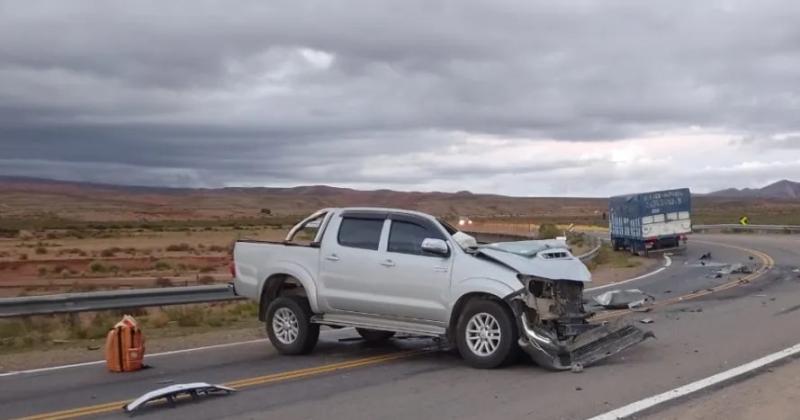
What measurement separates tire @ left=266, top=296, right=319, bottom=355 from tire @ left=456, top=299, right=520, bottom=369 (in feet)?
7.40

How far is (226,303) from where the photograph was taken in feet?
70.2

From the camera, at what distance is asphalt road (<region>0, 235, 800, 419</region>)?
9.04 metres

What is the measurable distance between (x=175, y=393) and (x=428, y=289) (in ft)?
11.5

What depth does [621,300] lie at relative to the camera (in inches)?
714

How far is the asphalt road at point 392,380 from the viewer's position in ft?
29.7

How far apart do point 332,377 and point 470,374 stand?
1608 mm

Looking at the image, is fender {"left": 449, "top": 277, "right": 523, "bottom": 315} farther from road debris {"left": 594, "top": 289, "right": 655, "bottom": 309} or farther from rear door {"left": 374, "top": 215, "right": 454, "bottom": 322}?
road debris {"left": 594, "top": 289, "right": 655, "bottom": 309}

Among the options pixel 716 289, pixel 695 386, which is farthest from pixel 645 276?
pixel 695 386

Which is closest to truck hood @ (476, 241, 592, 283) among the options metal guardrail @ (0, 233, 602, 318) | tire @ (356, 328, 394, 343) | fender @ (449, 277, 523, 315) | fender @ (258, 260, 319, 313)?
Answer: fender @ (449, 277, 523, 315)

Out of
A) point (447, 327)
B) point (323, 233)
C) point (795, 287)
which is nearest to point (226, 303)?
point (323, 233)

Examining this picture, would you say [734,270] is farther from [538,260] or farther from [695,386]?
[695,386]

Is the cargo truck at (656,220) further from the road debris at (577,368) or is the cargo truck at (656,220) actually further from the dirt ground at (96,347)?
the road debris at (577,368)

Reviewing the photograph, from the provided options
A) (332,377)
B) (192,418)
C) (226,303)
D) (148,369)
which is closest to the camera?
(192,418)

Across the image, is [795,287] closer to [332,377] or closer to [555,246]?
[555,246]
